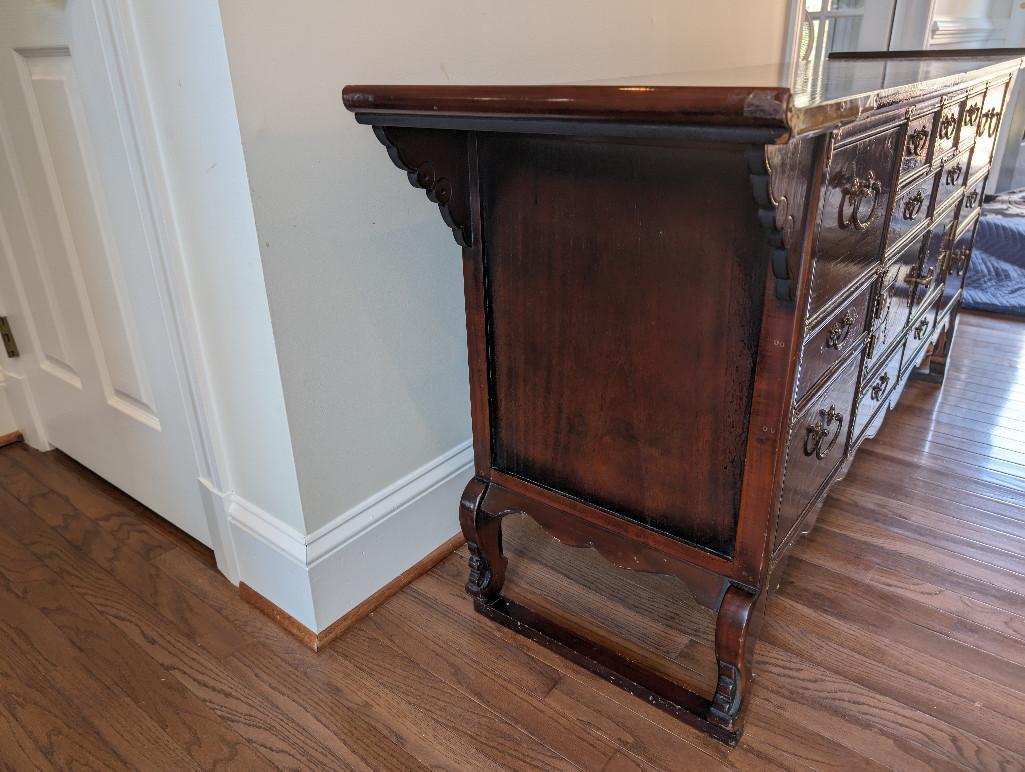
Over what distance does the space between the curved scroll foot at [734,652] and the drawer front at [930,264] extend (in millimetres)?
829

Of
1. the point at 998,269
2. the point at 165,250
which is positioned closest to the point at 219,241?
the point at 165,250

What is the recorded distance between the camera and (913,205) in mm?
1364

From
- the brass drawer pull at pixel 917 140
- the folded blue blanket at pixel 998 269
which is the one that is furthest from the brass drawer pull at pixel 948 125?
the folded blue blanket at pixel 998 269

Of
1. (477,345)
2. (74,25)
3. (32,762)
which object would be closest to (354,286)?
(477,345)

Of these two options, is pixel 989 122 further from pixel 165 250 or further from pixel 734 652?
pixel 165 250

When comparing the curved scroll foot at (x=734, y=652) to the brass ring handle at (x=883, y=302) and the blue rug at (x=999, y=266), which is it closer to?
the brass ring handle at (x=883, y=302)

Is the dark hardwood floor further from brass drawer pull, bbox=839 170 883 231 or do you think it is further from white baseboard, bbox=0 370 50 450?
brass drawer pull, bbox=839 170 883 231

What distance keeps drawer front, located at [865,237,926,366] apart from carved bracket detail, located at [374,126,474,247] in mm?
751

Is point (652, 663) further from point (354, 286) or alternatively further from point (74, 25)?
point (74, 25)

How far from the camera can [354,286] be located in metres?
1.25

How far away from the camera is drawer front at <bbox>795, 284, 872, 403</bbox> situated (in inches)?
40.2

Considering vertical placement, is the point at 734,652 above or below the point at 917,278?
below

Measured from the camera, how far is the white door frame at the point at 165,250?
109 centimetres

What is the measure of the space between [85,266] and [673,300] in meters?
1.23
